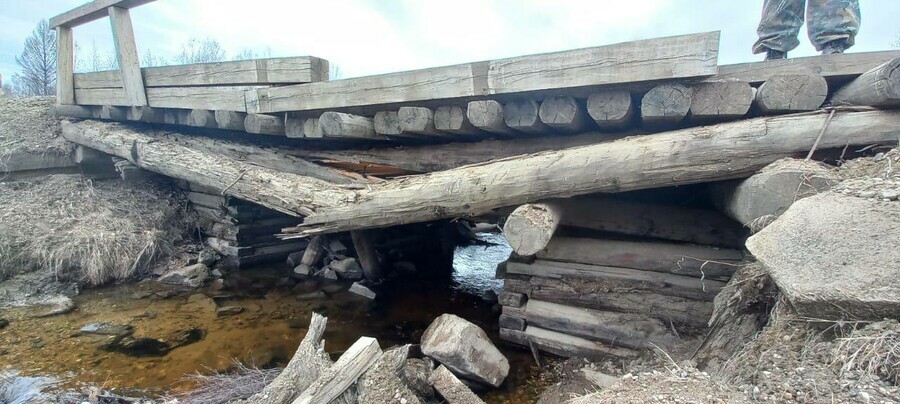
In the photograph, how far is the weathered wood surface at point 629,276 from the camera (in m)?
3.81

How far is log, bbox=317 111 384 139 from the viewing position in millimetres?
4887

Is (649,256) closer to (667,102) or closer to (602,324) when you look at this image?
(602,324)

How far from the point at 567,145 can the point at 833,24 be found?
233 cm

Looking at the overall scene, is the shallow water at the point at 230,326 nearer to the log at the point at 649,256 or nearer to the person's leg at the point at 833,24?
the log at the point at 649,256

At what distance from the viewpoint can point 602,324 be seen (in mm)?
4094

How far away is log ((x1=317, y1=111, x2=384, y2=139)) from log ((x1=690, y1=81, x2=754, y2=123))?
124 inches

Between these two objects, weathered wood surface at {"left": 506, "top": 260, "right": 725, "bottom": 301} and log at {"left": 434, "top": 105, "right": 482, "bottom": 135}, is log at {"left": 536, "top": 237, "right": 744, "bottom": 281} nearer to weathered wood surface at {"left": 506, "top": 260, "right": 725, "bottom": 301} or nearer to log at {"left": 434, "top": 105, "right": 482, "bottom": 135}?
weathered wood surface at {"left": 506, "top": 260, "right": 725, "bottom": 301}

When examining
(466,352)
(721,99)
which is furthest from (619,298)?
(721,99)

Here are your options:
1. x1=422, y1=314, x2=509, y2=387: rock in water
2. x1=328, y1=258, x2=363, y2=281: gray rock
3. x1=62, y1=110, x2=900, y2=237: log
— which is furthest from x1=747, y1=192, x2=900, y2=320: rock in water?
x1=328, y1=258, x2=363, y2=281: gray rock

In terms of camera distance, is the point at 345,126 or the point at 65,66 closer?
the point at 345,126

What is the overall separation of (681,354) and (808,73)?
7.35 ft

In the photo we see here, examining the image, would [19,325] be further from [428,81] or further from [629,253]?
[629,253]

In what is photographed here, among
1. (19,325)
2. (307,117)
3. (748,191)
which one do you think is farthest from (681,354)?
(19,325)

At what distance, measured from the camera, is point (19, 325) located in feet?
16.6
